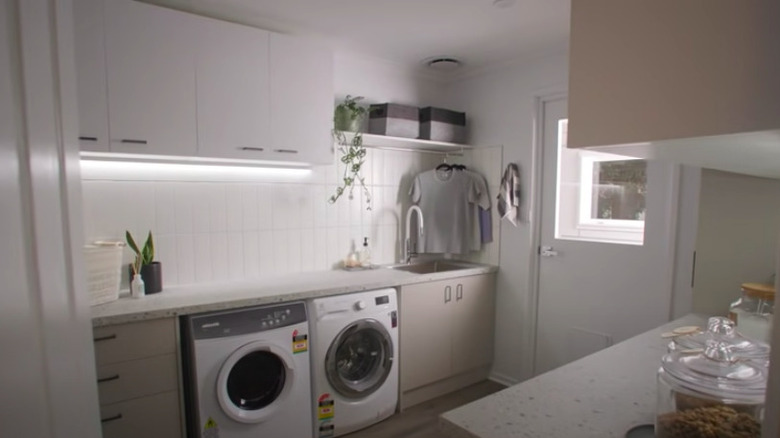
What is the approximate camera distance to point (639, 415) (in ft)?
3.17

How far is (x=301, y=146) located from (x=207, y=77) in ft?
2.10

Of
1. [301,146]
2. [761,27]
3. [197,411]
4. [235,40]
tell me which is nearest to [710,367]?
[761,27]

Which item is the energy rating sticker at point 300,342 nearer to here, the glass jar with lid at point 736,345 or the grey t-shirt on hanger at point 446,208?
the grey t-shirt on hanger at point 446,208

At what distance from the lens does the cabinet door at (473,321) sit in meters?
3.08

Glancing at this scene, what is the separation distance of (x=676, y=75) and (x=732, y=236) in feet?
4.75

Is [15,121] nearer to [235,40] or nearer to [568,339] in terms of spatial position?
[235,40]

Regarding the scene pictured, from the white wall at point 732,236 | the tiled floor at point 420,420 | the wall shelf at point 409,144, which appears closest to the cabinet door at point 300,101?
the wall shelf at point 409,144

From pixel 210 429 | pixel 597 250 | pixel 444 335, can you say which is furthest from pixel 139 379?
pixel 597 250

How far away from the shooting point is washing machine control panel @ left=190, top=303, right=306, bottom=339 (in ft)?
6.59

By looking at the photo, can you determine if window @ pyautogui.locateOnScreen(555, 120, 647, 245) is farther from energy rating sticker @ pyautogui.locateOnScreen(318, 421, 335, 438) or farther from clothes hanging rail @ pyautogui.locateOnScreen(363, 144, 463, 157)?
energy rating sticker @ pyautogui.locateOnScreen(318, 421, 335, 438)

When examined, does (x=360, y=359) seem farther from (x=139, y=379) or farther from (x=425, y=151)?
(x=425, y=151)

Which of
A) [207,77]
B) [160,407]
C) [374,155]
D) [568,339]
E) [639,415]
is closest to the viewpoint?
[639,415]

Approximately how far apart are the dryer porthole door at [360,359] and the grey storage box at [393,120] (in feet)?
4.49

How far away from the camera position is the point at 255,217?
2.76 m
